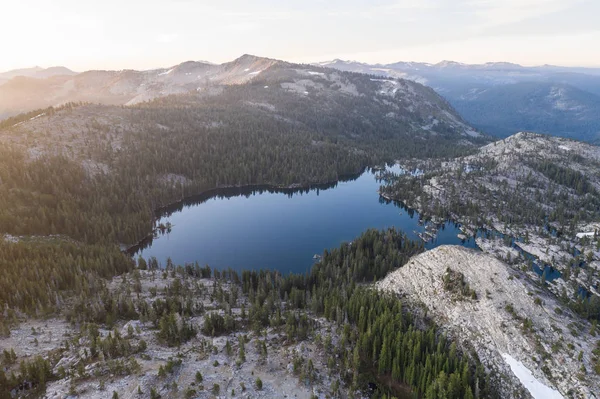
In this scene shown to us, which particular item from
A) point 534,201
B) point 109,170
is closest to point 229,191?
point 109,170

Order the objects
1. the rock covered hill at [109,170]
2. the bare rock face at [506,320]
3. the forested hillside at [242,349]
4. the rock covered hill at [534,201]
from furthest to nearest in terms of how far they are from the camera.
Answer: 1. the rock covered hill at [109,170]
2. the rock covered hill at [534,201]
3. the bare rock face at [506,320]
4. the forested hillside at [242,349]

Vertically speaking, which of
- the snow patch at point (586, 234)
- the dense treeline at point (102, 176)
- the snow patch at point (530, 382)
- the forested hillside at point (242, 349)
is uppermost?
the dense treeline at point (102, 176)

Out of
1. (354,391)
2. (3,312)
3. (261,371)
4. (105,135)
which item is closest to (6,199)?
(3,312)

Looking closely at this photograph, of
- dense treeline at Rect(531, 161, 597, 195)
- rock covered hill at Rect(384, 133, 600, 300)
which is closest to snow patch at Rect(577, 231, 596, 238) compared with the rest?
rock covered hill at Rect(384, 133, 600, 300)

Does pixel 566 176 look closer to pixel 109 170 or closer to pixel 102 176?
pixel 102 176

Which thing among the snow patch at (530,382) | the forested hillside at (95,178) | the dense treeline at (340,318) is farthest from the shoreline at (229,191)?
the snow patch at (530,382)

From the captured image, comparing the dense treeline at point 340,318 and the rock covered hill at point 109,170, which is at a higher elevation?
the rock covered hill at point 109,170

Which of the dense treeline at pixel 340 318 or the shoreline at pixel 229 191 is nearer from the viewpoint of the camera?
the dense treeline at pixel 340 318

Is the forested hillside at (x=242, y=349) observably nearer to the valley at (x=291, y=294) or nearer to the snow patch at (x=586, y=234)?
the valley at (x=291, y=294)
